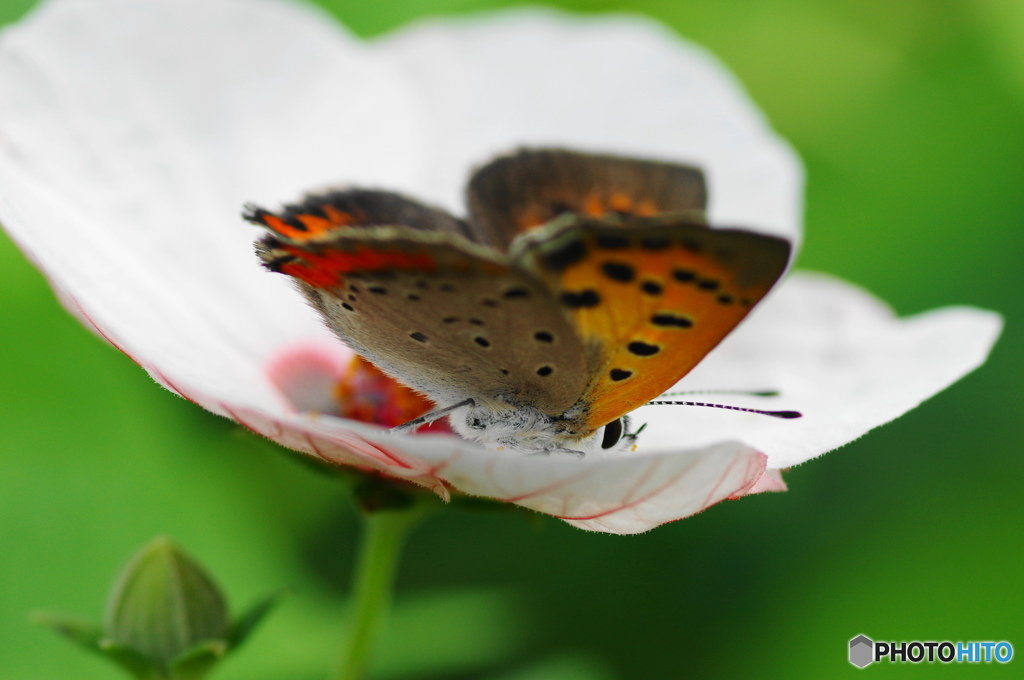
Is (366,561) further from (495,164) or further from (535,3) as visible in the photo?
(535,3)

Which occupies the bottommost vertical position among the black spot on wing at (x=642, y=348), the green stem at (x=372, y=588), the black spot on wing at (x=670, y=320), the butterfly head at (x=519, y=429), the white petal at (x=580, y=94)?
the green stem at (x=372, y=588)

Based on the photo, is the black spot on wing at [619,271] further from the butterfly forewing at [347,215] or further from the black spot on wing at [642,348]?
the butterfly forewing at [347,215]

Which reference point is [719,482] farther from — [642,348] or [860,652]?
[860,652]

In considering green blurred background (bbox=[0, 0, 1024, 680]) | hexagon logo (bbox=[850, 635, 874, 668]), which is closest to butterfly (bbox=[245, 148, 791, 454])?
green blurred background (bbox=[0, 0, 1024, 680])

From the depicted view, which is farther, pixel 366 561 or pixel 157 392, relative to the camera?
pixel 157 392

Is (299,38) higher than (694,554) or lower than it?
higher

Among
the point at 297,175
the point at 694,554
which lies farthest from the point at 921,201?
the point at 297,175

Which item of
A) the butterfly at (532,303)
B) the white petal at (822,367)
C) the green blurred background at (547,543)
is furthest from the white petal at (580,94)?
the butterfly at (532,303)
